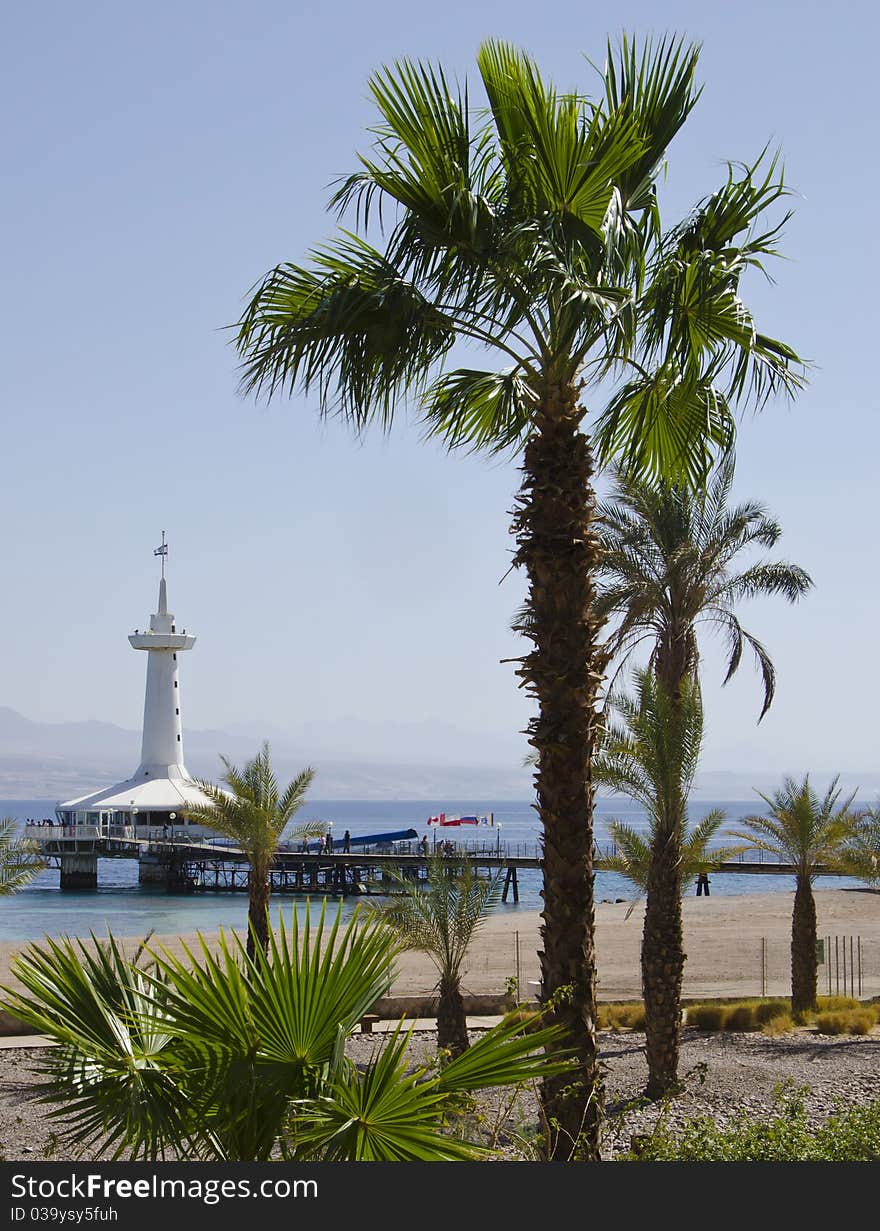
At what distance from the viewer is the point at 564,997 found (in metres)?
7.27

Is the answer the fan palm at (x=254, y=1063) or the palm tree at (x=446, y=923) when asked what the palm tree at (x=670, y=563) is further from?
the fan palm at (x=254, y=1063)

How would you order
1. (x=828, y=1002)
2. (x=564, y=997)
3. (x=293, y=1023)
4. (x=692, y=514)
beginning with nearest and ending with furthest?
(x=293, y=1023), (x=564, y=997), (x=692, y=514), (x=828, y=1002)

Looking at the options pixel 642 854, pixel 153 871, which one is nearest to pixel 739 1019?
pixel 642 854

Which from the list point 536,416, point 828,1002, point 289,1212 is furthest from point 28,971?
point 828,1002

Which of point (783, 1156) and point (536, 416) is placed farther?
point (536, 416)

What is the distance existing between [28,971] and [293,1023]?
42.8 inches

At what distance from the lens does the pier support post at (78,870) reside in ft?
242

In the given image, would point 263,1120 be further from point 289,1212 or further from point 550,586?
point 550,586

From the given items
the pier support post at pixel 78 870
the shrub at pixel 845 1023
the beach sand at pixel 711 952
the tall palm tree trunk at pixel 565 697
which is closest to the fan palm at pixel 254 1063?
the tall palm tree trunk at pixel 565 697

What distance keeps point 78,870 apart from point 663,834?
63603 millimetres

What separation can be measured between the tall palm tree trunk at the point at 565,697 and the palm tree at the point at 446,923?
31.0 feet

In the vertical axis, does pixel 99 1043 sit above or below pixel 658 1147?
above

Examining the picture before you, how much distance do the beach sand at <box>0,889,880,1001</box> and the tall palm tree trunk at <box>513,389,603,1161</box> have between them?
12.6 meters

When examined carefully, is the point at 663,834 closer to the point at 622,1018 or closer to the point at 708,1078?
the point at 708,1078
